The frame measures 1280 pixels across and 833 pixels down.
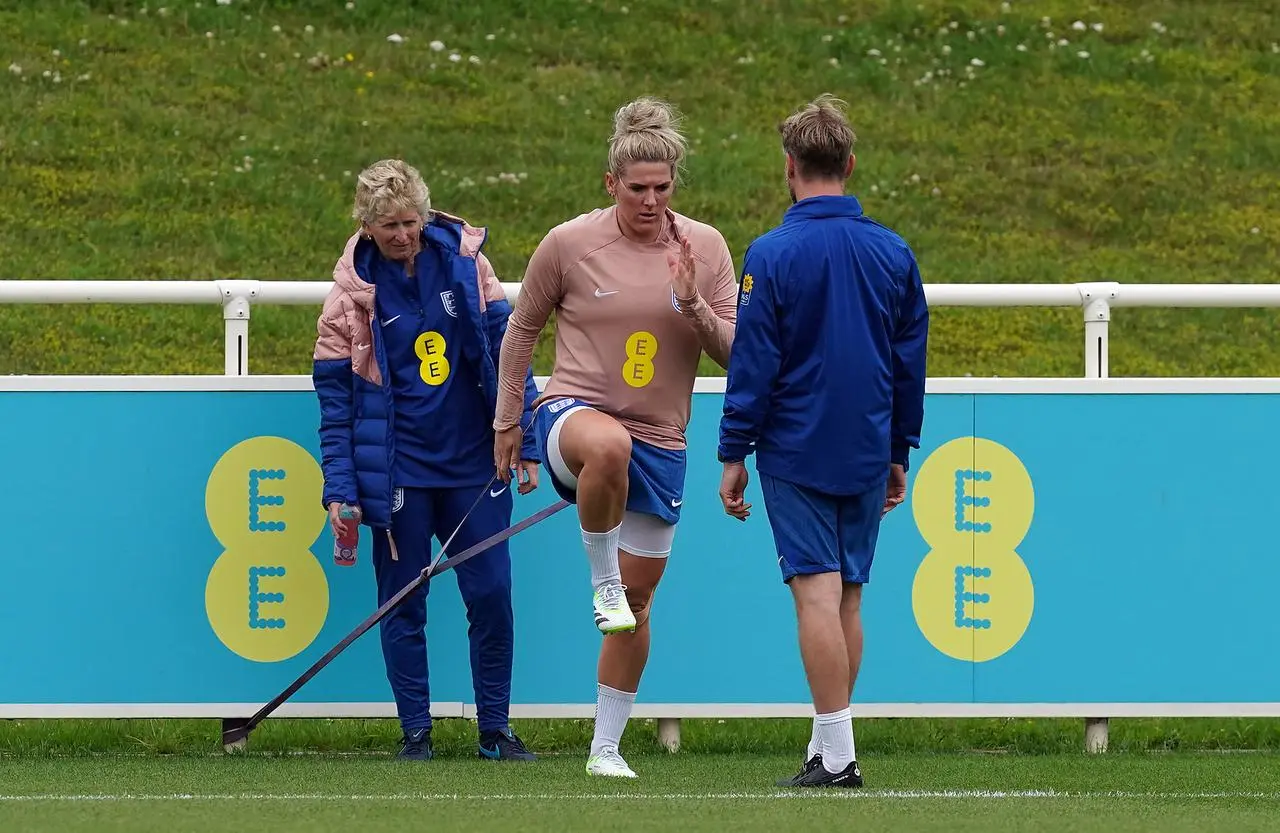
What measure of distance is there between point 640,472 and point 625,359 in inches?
12.0

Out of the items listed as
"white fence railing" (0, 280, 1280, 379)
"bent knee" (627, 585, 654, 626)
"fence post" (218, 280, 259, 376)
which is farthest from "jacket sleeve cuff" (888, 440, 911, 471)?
"fence post" (218, 280, 259, 376)

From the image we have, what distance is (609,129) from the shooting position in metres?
16.1

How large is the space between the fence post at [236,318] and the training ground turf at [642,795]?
1266 mm

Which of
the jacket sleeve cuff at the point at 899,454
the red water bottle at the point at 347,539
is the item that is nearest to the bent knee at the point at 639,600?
the jacket sleeve cuff at the point at 899,454

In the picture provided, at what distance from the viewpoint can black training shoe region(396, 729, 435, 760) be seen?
6.22 metres

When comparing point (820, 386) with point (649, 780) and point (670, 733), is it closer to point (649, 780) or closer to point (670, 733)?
point (649, 780)

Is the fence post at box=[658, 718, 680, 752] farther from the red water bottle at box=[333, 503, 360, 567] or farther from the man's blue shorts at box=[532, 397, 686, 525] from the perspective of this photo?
the man's blue shorts at box=[532, 397, 686, 525]

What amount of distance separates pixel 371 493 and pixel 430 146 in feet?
32.0

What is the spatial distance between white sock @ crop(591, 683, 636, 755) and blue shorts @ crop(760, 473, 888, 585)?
68cm

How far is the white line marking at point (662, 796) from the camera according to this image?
197 inches

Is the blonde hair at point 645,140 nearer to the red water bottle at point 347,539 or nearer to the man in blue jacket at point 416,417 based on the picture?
the man in blue jacket at point 416,417

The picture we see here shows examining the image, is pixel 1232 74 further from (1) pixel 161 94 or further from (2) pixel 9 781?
(2) pixel 9 781

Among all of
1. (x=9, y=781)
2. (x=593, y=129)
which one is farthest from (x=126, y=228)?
(x=9, y=781)

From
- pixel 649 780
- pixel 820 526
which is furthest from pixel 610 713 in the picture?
pixel 820 526
